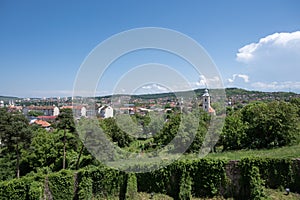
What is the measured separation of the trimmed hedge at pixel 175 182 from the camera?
7188 mm

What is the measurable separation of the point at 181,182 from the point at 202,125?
7.19 metres

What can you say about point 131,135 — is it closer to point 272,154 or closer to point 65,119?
point 65,119

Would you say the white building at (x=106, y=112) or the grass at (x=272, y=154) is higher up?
the white building at (x=106, y=112)

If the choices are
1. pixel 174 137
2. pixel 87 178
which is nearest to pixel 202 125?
pixel 174 137

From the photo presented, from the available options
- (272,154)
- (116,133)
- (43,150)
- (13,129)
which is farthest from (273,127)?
(13,129)

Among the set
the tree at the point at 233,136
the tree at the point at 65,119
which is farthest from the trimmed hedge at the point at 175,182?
the tree at the point at 233,136

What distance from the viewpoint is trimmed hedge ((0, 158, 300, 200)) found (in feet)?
23.6

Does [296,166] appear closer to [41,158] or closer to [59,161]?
[59,161]

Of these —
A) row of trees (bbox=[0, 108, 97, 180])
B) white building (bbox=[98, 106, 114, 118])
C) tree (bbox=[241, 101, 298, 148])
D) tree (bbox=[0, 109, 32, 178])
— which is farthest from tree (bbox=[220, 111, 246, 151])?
tree (bbox=[0, 109, 32, 178])

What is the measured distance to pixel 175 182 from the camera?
8086 mm

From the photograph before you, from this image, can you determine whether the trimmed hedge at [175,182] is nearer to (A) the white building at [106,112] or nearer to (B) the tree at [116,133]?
(A) the white building at [106,112]

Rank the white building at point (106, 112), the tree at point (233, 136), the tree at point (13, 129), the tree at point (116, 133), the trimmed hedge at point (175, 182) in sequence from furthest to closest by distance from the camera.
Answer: the tree at point (233, 136)
the tree at point (116, 133)
the white building at point (106, 112)
the tree at point (13, 129)
the trimmed hedge at point (175, 182)

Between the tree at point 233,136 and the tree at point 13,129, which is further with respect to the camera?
the tree at point 233,136

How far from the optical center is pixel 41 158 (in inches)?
511
